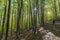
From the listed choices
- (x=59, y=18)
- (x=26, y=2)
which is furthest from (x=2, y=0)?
(x=59, y=18)

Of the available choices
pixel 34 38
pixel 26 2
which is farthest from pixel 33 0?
pixel 34 38

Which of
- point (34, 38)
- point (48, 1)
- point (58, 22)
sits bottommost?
point (34, 38)

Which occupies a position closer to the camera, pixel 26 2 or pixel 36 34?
pixel 36 34

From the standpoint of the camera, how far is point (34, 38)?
1473 centimetres

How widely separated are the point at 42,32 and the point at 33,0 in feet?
14.7

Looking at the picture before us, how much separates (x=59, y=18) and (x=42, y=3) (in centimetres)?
488

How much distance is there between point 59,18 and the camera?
22.2 metres

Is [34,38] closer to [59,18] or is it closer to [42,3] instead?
[42,3]

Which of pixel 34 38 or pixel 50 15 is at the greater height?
pixel 50 15

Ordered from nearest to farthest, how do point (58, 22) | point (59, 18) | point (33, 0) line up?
point (33, 0) → point (58, 22) → point (59, 18)

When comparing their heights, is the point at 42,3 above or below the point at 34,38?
above

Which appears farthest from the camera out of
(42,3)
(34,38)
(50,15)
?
(50,15)

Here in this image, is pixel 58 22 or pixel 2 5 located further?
pixel 58 22

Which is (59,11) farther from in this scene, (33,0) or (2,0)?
(2,0)
